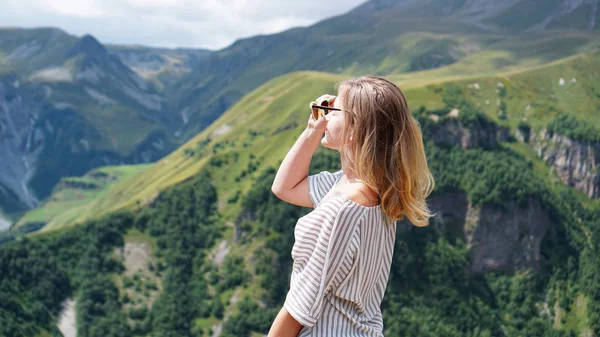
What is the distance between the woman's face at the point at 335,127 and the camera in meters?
9.42

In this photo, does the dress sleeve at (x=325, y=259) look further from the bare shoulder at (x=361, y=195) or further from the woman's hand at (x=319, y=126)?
the woman's hand at (x=319, y=126)

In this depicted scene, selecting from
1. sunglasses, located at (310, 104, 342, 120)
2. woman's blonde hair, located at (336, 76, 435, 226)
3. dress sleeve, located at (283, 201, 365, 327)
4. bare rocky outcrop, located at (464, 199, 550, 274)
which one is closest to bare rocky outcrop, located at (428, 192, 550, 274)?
bare rocky outcrop, located at (464, 199, 550, 274)

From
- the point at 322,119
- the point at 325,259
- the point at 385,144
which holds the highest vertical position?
the point at 322,119

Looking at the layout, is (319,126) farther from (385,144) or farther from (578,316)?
(578,316)

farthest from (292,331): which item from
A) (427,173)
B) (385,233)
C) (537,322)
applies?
(537,322)

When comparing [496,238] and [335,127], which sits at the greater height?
[335,127]

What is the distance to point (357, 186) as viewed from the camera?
29.7 feet

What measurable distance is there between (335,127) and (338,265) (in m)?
2.32

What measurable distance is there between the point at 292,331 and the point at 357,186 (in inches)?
95.6

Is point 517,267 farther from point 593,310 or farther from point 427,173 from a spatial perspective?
point 427,173

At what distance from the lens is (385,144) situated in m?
9.01

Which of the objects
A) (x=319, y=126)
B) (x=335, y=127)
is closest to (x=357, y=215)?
(x=335, y=127)

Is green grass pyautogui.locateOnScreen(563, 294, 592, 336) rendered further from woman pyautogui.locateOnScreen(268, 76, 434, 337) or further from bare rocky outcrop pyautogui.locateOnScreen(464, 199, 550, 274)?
woman pyautogui.locateOnScreen(268, 76, 434, 337)

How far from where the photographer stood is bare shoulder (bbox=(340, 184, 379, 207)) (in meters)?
8.80
